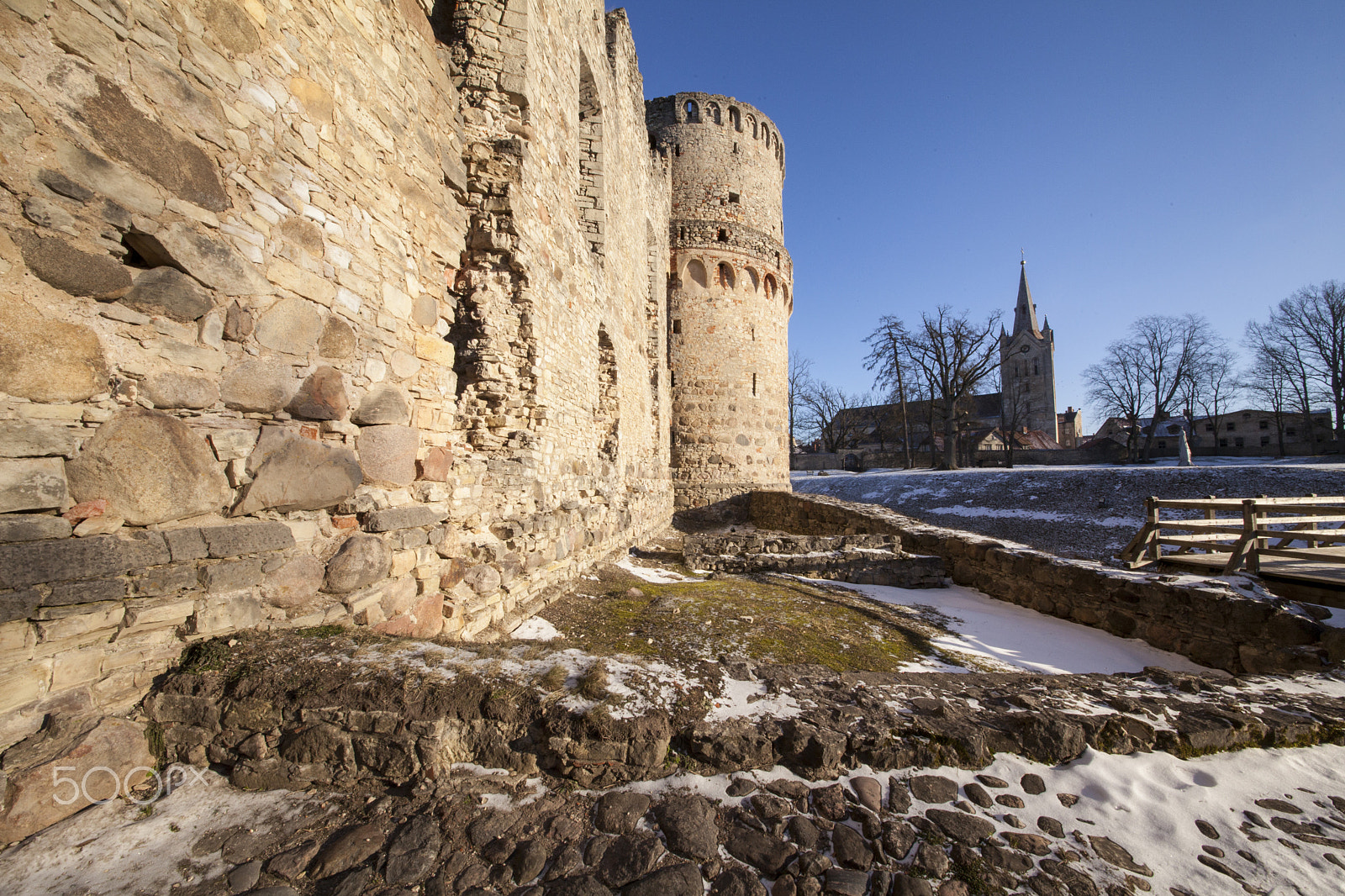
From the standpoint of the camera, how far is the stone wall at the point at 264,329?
2.17 m

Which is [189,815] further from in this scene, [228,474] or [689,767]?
[689,767]

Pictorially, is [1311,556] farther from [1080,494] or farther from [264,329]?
[1080,494]

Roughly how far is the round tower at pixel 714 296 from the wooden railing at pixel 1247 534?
11386mm

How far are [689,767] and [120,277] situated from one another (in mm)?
3300

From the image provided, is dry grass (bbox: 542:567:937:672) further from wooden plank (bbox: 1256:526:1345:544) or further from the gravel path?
the gravel path

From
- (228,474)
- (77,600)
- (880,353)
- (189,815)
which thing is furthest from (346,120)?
(880,353)

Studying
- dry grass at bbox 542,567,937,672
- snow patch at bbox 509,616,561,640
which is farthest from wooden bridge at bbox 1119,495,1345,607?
snow patch at bbox 509,616,561,640

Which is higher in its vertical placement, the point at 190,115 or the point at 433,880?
the point at 190,115

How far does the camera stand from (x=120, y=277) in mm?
2404

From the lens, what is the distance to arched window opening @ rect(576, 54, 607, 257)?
8273 millimetres

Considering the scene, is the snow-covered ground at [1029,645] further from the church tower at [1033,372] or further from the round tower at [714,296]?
the church tower at [1033,372]

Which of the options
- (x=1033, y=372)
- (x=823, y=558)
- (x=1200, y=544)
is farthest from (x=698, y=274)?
(x=1033, y=372)

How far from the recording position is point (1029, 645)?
5.54 m

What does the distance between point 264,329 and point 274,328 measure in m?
0.06
